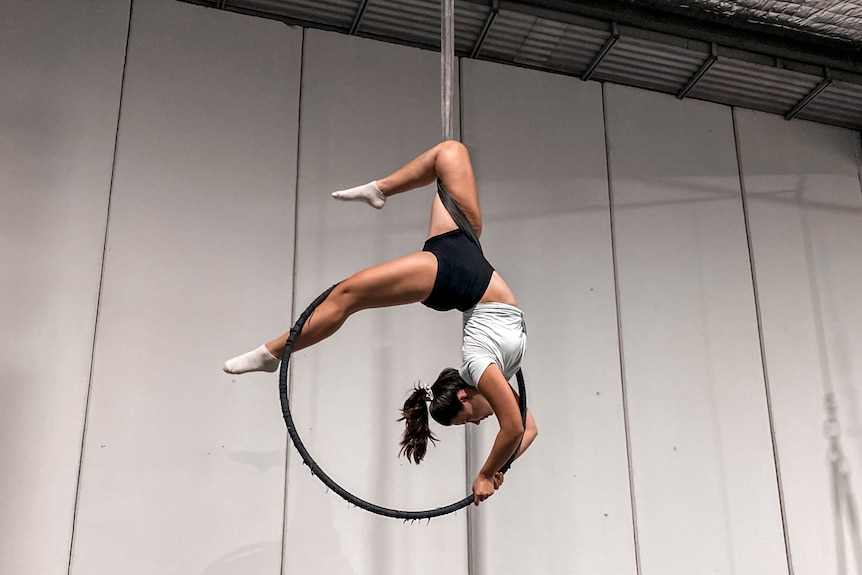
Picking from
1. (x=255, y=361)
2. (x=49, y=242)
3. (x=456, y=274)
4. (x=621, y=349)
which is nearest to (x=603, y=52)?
(x=621, y=349)

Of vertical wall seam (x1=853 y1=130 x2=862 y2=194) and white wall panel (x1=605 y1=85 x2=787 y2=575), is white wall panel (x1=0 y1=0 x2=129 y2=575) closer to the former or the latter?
white wall panel (x1=605 y1=85 x2=787 y2=575)

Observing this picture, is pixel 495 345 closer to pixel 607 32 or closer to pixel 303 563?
pixel 303 563

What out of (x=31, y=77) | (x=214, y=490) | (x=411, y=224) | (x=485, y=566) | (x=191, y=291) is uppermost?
(x=31, y=77)

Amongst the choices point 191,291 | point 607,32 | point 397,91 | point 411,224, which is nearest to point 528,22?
point 607,32

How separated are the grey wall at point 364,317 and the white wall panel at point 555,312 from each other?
0.05ft

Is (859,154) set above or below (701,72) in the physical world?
below

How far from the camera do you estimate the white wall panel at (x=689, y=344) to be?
464 centimetres

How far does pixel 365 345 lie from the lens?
4395 millimetres

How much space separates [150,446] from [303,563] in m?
0.95

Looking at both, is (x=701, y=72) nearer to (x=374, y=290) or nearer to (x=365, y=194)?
(x=365, y=194)

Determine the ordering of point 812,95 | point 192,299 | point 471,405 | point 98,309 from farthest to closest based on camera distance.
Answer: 1. point 812,95
2. point 192,299
3. point 98,309
4. point 471,405

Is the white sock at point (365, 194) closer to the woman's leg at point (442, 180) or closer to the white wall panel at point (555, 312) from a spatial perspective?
the woman's leg at point (442, 180)

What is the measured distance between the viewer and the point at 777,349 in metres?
5.14

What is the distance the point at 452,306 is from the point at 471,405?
0.37 meters
